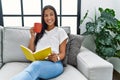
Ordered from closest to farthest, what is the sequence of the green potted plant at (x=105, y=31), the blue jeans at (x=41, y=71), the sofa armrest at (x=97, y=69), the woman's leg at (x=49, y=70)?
1. the blue jeans at (x=41, y=71)
2. the woman's leg at (x=49, y=70)
3. the sofa armrest at (x=97, y=69)
4. the green potted plant at (x=105, y=31)

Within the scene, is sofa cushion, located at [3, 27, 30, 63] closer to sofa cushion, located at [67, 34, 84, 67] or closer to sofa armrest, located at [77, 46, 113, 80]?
sofa cushion, located at [67, 34, 84, 67]

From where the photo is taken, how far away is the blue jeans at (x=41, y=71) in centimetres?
155

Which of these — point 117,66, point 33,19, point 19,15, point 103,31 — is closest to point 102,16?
point 103,31

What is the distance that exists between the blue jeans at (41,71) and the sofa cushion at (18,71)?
0.25 ft

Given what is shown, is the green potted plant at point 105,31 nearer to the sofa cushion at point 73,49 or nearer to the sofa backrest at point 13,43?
the sofa cushion at point 73,49

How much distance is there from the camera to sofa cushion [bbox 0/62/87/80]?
1789mm

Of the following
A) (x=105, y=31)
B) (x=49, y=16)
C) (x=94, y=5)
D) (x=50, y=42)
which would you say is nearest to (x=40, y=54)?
(x=50, y=42)

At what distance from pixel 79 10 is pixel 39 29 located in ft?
3.33

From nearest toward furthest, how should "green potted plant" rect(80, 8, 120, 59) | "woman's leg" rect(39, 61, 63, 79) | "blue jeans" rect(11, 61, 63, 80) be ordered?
1. "blue jeans" rect(11, 61, 63, 80)
2. "woman's leg" rect(39, 61, 63, 79)
3. "green potted plant" rect(80, 8, 120, 59)

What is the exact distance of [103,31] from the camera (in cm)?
259

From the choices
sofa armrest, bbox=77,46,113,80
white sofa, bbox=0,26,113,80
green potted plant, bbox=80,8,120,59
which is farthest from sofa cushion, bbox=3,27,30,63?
green potted plant, bbox=80,8,120,59

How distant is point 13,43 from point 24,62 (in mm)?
254

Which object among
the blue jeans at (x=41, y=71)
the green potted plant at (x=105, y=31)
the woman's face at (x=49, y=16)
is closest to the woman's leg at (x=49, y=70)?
the blue jeans at (x=41, y=71)

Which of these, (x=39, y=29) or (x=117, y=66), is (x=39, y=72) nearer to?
(x=39, y=29)
